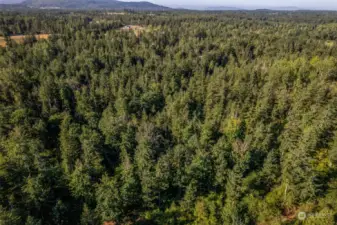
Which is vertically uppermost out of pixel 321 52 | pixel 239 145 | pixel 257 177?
pixel 321 52

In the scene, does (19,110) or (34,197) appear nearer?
(34,197)

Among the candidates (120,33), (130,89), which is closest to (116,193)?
(130,89)

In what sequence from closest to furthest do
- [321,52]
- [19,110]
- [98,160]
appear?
[98,160]
[19,110]
[321,52]

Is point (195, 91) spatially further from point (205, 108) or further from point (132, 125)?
point (132, 125)

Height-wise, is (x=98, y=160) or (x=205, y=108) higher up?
(x=205, y=108)

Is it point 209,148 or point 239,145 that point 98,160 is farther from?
point 239,145

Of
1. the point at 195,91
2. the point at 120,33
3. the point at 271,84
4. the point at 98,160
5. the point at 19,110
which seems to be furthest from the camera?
the point at 120,33
